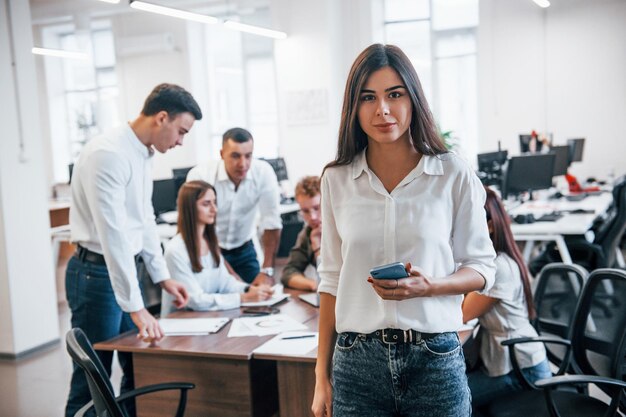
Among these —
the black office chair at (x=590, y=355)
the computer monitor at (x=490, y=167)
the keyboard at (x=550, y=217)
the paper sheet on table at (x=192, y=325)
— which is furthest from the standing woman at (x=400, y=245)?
the computer monitor at (x=490, y=167)

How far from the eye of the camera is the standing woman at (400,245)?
4.53 ft

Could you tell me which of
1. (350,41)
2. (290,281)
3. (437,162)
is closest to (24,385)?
(290,281)

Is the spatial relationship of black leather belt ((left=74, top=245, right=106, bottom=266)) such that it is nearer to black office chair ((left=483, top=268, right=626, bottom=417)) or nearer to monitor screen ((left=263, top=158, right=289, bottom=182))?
black office chair ((left=483, top=268, right=626, bottom=417))

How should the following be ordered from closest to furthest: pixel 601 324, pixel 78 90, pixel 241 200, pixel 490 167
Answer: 1. pixel 601 324
2. pixel 241 200
3. pixel 490 167
4. pixel 78 90

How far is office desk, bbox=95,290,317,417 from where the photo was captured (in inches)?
97.5

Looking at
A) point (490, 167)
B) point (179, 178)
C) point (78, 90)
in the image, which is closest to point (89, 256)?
point (179, 178)

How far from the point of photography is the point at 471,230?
1.44m

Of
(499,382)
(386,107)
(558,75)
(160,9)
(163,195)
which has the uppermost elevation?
(160,9)

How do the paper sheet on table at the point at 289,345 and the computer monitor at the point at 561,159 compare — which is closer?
the paper sheet on table at the point at 289,345

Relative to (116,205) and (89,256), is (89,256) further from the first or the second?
(116,205)

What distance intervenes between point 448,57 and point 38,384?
744cm

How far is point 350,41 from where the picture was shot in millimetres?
9852

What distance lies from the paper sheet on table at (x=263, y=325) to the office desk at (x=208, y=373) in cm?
5

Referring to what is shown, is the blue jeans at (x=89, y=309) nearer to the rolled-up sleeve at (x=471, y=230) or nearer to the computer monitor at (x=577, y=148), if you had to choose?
the rolled-up sleeve at (x=471, y=230)
